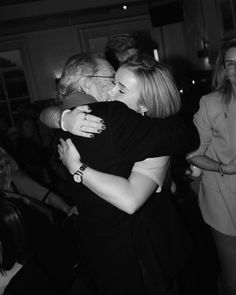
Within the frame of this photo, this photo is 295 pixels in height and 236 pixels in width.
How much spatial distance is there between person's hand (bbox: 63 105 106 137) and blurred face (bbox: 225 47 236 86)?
89cm

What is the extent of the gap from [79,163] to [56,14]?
6814 millimetres

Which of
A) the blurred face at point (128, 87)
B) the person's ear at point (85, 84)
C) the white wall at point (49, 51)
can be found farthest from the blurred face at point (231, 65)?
the white wall at point (49, 51)

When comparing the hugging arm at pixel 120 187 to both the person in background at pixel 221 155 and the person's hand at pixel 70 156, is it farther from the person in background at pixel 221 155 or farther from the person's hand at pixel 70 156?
the person in background at pixel 221 155

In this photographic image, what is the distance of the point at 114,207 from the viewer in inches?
43.3

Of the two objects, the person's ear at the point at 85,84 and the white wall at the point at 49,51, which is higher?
the white wall at the point at 49,51

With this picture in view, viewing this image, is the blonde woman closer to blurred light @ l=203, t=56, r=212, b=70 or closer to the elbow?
the elbow

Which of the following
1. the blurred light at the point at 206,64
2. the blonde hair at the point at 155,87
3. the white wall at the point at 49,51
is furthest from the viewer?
the white wall at the point at 49,51

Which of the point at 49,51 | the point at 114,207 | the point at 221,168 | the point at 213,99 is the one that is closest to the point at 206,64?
the point at 49,51

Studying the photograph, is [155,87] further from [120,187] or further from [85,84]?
[120,187]

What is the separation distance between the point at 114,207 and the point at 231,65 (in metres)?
0.96

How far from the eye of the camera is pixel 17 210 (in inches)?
59.5

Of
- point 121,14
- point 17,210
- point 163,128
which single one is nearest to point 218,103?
point 163,128

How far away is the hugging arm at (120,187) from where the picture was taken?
0.95 metres

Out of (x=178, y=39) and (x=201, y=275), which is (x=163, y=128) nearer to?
(x=201, y=275)
